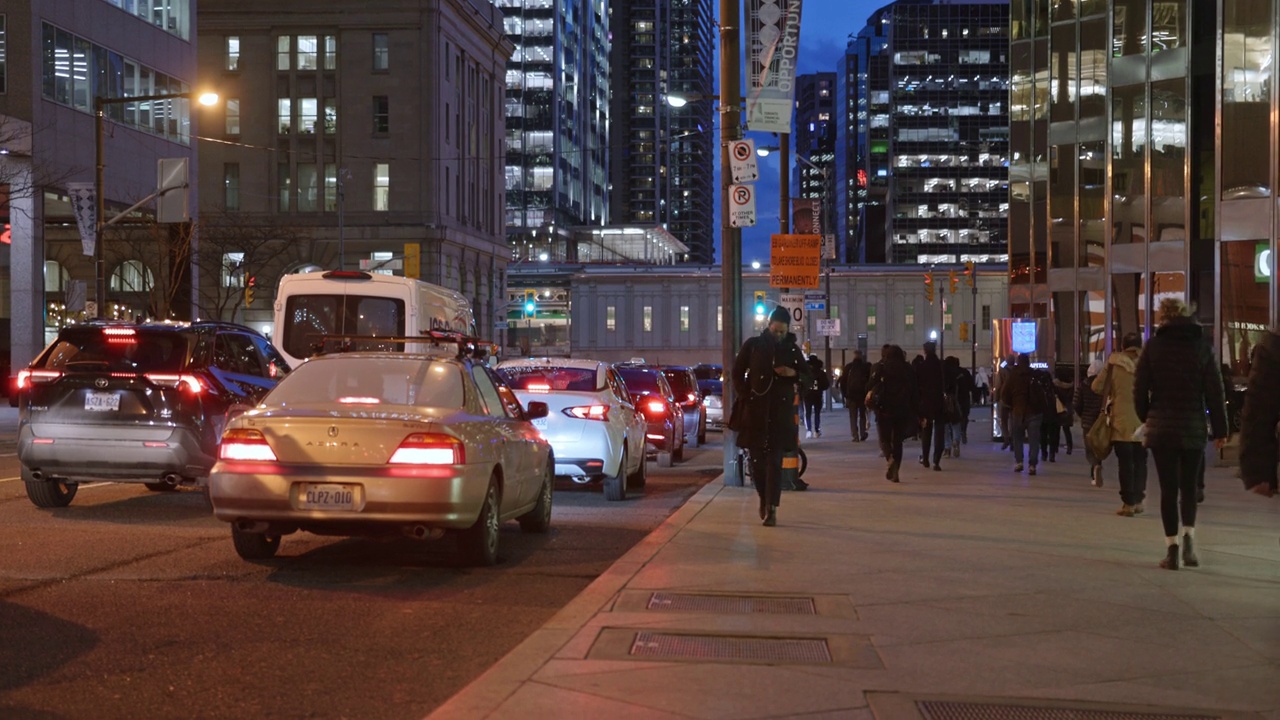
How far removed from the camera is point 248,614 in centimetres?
804

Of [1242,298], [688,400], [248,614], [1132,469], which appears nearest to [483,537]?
[248,614]

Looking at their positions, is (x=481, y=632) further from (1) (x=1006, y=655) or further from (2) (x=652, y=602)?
(1) (x=1006, y=655)

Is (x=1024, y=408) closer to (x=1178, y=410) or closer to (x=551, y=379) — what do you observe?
(x=551, y=379)

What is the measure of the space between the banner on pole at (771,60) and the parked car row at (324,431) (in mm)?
4142

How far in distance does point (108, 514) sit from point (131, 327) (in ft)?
5.81

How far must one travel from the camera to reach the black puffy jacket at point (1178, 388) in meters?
9.84

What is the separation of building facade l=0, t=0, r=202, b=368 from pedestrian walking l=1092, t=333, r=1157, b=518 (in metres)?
27.5

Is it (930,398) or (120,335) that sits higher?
(120,335)

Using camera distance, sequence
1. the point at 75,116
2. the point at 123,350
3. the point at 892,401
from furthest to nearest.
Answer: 1. the point at 75,116
2. the point at 892,401
3. the point at 123,350

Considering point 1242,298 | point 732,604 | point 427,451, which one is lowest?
point 732,604

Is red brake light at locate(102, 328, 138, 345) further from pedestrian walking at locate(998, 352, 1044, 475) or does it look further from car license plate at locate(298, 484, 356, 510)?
pedestrian walking at locate(998, 352, 1044, 475)

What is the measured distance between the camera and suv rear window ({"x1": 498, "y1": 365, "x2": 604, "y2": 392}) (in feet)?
53.3

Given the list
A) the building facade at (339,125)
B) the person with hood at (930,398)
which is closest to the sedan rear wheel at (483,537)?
the person with hood at (930,398)

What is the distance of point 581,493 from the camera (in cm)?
1738
